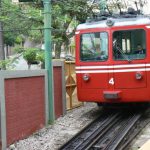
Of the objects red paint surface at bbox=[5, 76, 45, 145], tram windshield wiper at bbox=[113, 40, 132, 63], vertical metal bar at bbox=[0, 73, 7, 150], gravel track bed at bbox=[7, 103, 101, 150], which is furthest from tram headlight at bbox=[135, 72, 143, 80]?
vertical metal bar at bbox=[0, 73, 7, 150]

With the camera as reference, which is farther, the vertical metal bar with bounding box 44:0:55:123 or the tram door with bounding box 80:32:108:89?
the tram door with bounding box 80:32:108:89

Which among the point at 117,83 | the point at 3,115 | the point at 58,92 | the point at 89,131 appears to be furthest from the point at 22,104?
the point at 117,83

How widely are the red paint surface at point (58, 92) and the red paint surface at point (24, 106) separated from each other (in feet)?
3.80

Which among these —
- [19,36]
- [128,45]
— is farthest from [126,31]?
→ [19,36]

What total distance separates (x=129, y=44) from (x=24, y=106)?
3.97 metres

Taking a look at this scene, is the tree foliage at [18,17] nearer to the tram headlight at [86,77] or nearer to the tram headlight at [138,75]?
the tram headlight at [86,77]

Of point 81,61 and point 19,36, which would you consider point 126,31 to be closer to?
point 81,61

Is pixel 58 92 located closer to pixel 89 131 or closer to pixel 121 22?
pixel 89 131

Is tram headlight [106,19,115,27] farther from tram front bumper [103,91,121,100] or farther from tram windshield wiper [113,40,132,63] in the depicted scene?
tram front bumper [103,91,121,100]

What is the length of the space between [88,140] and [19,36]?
12.8 meters

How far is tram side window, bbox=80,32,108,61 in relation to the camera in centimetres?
1391

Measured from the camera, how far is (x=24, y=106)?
1131 cm

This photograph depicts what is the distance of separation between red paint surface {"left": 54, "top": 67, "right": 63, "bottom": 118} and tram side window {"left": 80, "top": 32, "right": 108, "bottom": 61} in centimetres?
79

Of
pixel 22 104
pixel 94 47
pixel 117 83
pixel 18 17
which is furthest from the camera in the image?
pixel 18 17
